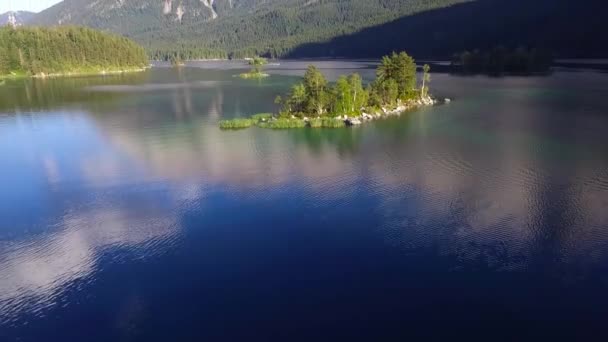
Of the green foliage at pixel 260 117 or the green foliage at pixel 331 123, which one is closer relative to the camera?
the green foliage at pixel 331 123

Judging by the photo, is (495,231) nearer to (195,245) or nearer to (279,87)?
(195,245)

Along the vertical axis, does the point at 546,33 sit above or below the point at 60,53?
above

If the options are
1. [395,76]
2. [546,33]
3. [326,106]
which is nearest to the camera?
[326,106]

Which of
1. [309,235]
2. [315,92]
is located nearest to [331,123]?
[315,92]

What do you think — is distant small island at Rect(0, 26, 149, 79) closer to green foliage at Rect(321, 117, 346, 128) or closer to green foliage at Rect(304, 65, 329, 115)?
green foliage at Rect(304, 65, 329, 115)

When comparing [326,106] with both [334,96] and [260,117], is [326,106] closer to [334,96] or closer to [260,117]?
[334,96]

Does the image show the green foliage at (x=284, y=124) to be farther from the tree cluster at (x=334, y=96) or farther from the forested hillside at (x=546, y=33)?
the forested hillside at (x=546, y=33)

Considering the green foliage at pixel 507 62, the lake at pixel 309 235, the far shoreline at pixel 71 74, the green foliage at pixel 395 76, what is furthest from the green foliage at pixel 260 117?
the far shoreline at pixel 71 74
